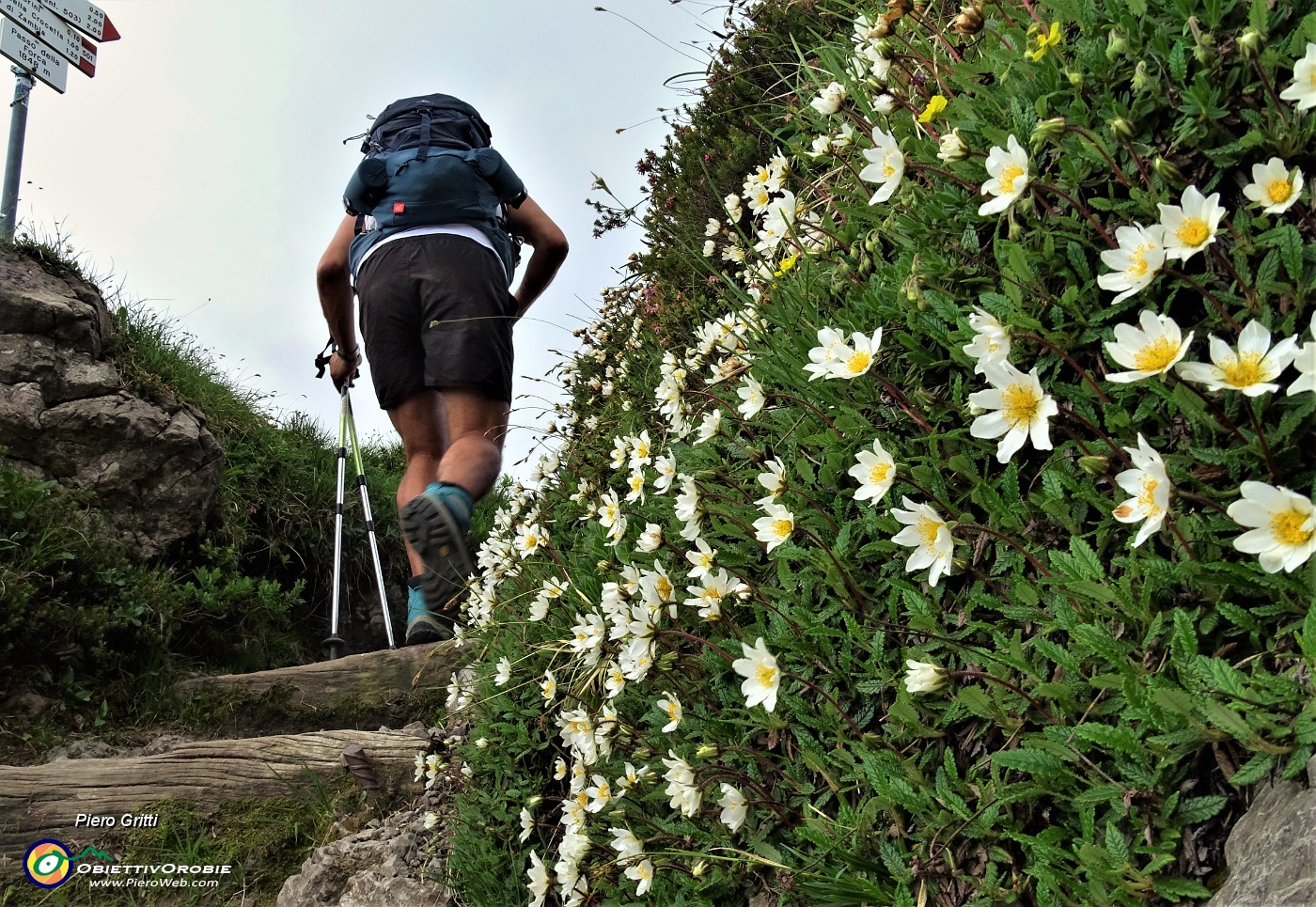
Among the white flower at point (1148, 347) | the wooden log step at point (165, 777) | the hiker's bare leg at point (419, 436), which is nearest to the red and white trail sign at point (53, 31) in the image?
the hiker's bare leg at point (419, 436)

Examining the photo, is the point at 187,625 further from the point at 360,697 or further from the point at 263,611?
the point at 360,697

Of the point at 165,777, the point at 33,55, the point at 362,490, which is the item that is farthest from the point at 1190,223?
the point at 33,55

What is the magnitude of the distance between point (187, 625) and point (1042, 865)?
21.6 ft

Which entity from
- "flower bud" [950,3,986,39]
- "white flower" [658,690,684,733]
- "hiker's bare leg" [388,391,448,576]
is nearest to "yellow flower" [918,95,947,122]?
"flower bud" [950,3,986,39]

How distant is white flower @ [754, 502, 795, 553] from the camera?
1.89m

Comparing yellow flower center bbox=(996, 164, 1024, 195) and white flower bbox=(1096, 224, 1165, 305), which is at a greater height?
yellow flower center bbox=(996, 164, 1024, 195)

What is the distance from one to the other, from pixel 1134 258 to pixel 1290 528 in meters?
0.51

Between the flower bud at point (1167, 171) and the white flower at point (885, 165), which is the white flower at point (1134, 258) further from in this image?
the white flower at point (885, 165)

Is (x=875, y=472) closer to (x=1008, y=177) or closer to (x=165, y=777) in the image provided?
(x=1008, y=177)

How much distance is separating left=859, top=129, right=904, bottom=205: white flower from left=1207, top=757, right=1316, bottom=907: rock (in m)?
1.27

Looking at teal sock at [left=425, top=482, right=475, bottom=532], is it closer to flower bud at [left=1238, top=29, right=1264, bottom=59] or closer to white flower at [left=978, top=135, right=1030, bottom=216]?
white flower at [left=978, top=135, right=1030, bottom=216]

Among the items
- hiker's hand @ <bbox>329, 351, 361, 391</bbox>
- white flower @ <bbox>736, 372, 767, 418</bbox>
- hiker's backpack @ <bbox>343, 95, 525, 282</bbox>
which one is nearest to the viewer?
white flower @ <bbox>736, 372, 767, 418</bbox>

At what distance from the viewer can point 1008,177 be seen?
1.69m

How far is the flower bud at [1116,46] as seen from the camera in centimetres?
167
